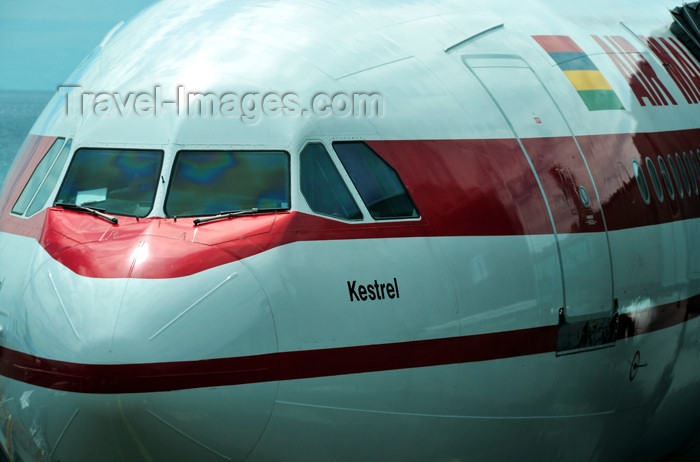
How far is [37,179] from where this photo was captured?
8.09 m

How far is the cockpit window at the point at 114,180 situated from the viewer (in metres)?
7.11

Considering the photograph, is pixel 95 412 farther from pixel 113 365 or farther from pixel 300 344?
pixel 300 344

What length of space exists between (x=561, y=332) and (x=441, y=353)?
125 cm

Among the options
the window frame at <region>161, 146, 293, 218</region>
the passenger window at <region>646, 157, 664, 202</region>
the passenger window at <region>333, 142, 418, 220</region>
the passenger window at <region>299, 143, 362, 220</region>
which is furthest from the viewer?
the passenger window at <region>646, 157, 664, 202</region>

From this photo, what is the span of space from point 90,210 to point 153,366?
58.8 inches

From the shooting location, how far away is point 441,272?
284 inches

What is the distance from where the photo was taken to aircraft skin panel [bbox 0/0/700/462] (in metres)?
6.42

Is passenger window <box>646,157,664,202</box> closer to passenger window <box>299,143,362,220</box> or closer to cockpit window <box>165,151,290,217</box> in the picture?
passenger window <box>299,143,362,220</box>

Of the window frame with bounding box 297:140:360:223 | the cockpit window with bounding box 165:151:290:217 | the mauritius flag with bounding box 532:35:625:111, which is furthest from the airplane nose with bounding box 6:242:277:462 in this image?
the mauritius flag with bounding box 532:35:625:111

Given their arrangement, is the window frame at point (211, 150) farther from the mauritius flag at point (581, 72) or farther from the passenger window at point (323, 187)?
the mauritius flag at point (581, 72)

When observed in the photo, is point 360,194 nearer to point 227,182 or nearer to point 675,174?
point 227,182

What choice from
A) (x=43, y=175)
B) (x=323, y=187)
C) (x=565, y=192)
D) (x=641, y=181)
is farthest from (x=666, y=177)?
(x=43, y=175)

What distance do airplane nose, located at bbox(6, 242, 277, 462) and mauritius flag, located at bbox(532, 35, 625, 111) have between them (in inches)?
152

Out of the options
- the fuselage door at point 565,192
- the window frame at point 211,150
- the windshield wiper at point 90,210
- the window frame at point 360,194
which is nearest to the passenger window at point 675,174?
the fuselage door at point 565,192
